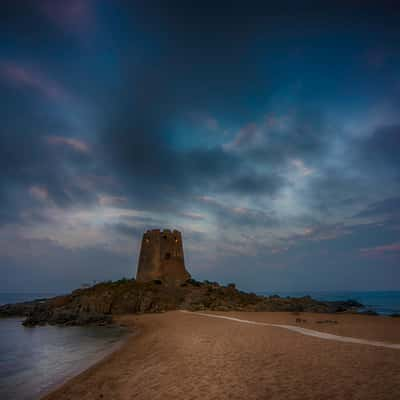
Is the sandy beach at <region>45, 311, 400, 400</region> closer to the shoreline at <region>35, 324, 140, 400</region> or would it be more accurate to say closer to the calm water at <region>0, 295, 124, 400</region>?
the shoreline at <region>35, 324, 140, 400</region>

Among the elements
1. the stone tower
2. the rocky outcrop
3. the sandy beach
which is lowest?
the sandy beach

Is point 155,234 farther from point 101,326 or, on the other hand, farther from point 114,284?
point 101,326

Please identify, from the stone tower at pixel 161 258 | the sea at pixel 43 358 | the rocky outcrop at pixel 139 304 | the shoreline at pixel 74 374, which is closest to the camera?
the shoreline at pixel 74 374

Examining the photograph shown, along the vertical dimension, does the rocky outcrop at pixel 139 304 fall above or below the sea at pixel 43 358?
above

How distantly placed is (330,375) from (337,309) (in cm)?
3308

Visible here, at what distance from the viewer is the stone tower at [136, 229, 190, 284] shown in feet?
173

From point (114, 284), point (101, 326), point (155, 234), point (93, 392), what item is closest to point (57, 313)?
point (101, 326)

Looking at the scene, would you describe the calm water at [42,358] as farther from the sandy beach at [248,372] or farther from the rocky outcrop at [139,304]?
the rocky outcrop at [139,304]

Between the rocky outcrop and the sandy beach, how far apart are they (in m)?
21.4

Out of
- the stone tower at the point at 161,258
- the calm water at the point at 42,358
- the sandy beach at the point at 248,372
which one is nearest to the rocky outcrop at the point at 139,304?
the stone tower at the point at 161,258

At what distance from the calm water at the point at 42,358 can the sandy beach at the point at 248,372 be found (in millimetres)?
1267

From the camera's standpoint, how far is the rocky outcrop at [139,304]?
32853 mm

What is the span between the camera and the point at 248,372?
352 inches

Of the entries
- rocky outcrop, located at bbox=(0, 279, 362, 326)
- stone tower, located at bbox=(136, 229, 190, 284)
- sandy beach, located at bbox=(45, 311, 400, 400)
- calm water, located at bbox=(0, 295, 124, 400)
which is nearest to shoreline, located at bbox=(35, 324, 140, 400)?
calm water, located at bbox=(0, 295, 124, 400)
